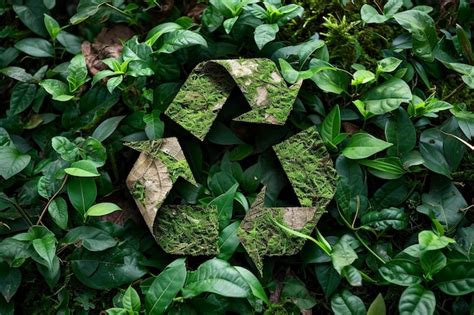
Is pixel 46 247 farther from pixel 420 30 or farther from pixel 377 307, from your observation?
pixel 420 30

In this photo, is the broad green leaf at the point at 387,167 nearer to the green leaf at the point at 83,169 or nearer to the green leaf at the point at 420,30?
the green leaf at the point at 420,30

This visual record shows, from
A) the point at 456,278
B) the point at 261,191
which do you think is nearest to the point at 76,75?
the point at 261,191

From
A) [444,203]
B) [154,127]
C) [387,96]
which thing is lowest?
[444,203]

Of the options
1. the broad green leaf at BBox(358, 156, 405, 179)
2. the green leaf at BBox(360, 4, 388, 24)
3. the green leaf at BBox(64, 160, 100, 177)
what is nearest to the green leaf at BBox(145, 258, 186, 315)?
the green leaf at BBox(64, 160, 100, 177)

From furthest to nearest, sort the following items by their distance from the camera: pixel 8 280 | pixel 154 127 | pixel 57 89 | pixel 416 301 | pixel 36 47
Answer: pixel 36 47 < pixel 57 89 < pixel 154 127 < pixel 8 280 < pixel 416 301

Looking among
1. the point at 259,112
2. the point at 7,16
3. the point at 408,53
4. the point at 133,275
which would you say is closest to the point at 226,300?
the point at 133,275

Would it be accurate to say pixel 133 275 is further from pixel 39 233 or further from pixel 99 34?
pixel 99 34

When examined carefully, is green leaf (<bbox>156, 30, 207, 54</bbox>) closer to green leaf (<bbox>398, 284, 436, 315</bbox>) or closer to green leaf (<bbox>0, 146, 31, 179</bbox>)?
green leaf (<bbox>0, 146, 31, 179</bbox>)
